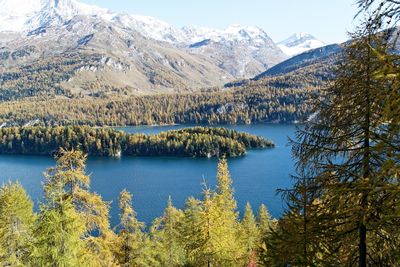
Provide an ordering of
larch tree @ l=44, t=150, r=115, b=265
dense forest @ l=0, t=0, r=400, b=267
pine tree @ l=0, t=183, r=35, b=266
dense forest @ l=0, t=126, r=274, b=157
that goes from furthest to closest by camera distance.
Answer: dense forest @ l=0, t=126, r=274, b=157 → pine tree @ l=0, t=183, r=35, b=266 → larch tree @ l=44, t=150, r=115, b=265 → dense forest @ l=0, t=0, r=400, b=267

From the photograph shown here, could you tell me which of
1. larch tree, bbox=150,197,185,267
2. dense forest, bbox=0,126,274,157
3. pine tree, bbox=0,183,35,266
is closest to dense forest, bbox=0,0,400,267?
pine tree, bbox=0,183,35,266

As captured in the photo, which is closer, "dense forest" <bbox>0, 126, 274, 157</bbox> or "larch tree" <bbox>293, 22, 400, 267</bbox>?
"larch tree" <bbox>293, 22, 400, 267</bbox>

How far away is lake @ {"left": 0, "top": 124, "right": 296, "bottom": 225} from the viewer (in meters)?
97.9

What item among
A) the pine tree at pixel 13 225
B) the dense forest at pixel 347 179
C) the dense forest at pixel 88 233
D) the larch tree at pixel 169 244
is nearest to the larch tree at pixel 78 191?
the dense forest at pixel 88 233

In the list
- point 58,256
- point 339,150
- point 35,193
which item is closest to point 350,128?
point 339,150

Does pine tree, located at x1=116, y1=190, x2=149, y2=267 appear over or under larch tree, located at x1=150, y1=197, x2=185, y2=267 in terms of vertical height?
over

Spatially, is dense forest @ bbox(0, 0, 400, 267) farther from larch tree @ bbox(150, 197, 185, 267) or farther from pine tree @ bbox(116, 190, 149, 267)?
larch tree @ bbox(150, 197, 185, 267)

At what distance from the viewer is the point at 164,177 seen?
5148 inches

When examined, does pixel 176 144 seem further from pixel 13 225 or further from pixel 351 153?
pixel 351 153

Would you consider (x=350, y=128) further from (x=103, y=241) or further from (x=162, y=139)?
(x=162, y=139)

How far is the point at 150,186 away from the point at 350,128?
356ft

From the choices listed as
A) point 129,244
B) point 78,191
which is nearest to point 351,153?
point 78,191

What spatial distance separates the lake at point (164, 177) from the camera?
321 ft

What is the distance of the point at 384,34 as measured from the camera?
9.62m
